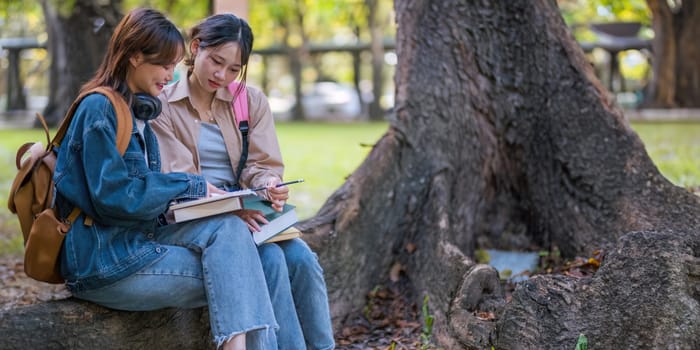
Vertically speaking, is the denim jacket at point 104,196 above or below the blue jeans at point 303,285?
above

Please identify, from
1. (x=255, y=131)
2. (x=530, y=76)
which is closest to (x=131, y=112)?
(x=255, y=131)

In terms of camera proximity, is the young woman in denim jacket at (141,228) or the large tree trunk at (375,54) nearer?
the young woman in denim jacket at (141,228)

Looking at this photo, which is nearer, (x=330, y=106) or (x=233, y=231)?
Result: (x=233, y=231)

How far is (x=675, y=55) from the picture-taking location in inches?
760

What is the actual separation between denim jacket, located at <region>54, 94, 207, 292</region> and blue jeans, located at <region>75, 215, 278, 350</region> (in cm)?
7

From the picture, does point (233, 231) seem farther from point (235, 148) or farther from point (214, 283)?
point (235, 148)

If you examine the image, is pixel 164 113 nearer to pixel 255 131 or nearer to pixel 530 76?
pixel 255 131

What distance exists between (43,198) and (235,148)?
91 cm

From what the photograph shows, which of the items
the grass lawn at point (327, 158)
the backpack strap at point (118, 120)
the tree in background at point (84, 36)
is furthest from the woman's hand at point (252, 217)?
the tree in background at point (84, 36)

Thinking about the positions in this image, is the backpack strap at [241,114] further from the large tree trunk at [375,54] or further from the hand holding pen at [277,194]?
the large tree trunk at [375,54]

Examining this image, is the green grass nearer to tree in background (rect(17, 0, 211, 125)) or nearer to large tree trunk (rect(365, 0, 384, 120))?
tree in background (rect(17, 0, 211, 125))

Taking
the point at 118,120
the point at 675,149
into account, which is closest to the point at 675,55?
the point at 675,149

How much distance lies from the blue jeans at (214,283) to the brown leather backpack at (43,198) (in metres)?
0.23

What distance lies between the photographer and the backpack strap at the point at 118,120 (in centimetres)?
299
